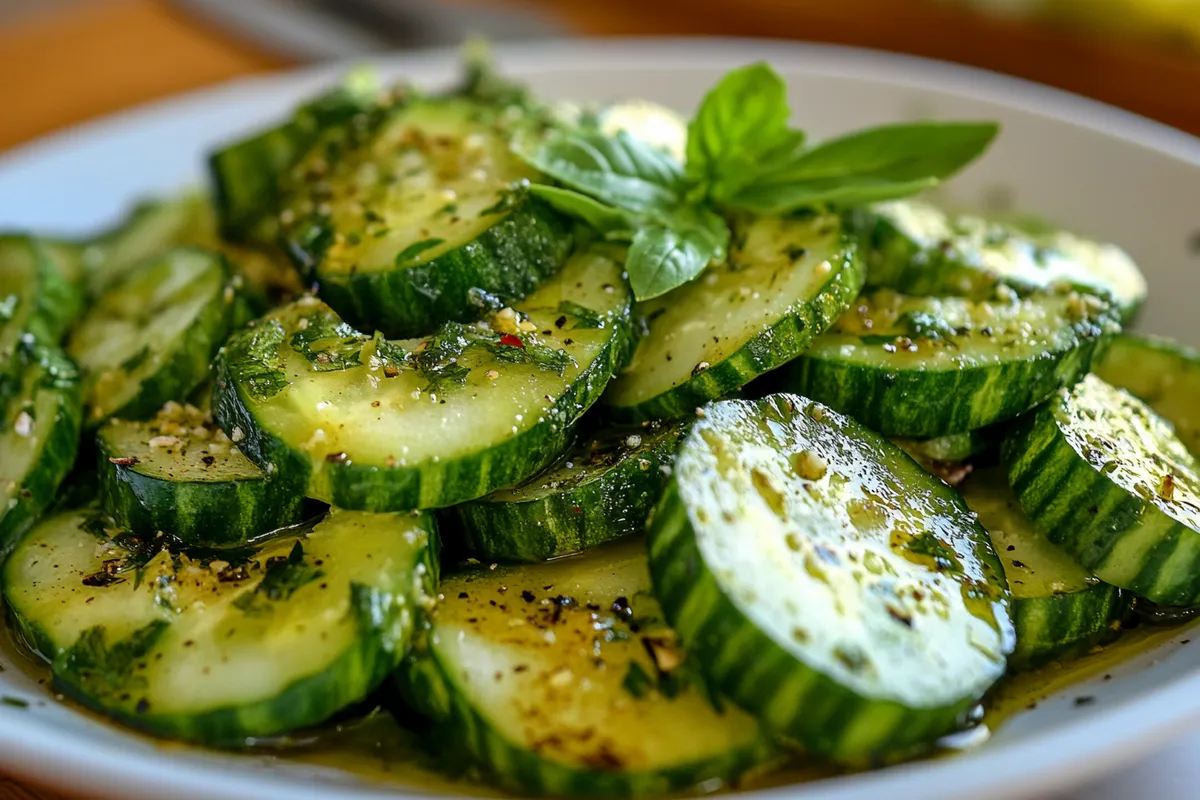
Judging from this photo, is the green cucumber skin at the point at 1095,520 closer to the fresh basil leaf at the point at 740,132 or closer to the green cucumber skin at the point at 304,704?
the fresh basil leaf at the point at 740,132

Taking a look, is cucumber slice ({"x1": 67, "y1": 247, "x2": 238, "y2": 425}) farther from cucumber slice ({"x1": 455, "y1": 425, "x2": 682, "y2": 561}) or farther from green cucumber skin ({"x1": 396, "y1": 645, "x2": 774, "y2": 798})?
green cucumber skin ({"x1": 396, "y1": 645, "x2": 774, "y2": 798})

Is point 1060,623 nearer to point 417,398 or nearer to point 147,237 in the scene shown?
point 417,398

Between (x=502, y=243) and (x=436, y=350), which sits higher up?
(x=502, y=243)

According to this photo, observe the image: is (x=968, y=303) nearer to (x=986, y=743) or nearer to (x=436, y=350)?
(x=986, y=743)

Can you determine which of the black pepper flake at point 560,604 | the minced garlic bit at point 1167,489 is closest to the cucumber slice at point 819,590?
the black pepper flake at point 560,604

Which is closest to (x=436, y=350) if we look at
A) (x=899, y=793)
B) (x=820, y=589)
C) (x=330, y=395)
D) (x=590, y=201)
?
(x=330, y=395)

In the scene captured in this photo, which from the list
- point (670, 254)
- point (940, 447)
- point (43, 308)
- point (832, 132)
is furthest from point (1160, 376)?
point (43, 308)
